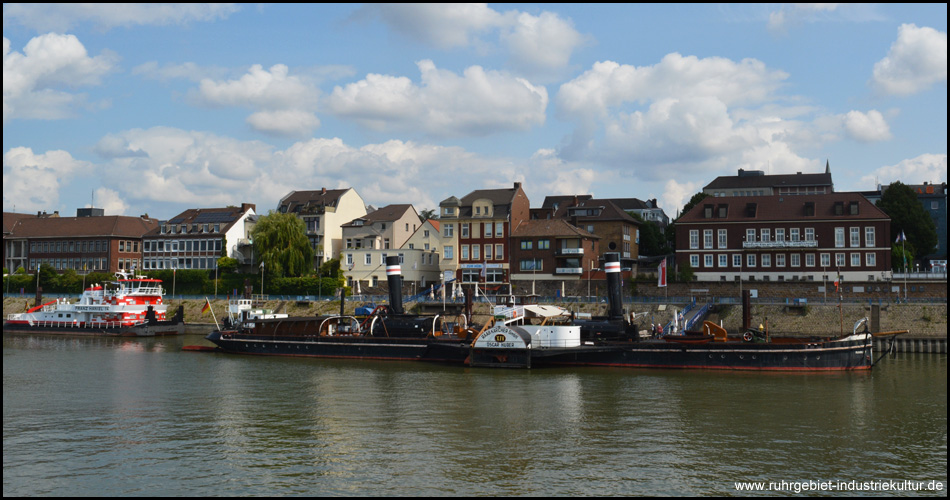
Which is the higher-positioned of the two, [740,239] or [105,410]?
[740,239]

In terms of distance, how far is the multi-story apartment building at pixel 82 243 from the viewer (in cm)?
9994

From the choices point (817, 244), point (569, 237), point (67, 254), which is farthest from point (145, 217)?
point (817, 244)

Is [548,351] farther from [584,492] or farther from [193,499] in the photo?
[193,499]

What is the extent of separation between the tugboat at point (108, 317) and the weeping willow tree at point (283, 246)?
45.0 feet

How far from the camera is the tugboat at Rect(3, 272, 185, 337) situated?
226ft

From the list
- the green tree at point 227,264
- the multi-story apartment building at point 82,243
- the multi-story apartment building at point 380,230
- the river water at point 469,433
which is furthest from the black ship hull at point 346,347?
the multi-story apartment building at point 82,243

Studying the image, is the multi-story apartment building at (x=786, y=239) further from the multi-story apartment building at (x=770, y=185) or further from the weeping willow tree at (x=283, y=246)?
the weeping willow tree at (x=283, y=246)

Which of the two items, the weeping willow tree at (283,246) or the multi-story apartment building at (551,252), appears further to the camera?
the weeping willow tree at (283,246)

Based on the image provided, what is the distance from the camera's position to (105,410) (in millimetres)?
30078

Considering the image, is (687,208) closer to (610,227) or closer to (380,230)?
(610,227)

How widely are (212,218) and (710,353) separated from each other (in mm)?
73004

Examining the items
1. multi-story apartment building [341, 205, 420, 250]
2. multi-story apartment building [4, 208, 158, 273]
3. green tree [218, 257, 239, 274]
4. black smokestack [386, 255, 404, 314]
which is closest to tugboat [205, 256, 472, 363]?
black smokestack [386, 255, 404, 314]

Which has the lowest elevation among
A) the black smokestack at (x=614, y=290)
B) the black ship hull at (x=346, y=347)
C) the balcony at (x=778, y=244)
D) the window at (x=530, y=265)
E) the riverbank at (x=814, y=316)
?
the black ship hull at (x=346, y=347)

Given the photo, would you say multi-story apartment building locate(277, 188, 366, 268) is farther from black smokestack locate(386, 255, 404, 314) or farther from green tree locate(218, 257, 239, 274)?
black smokestack locate(386, 255, 404, 314)
